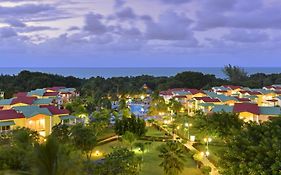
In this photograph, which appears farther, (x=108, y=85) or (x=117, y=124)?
(x=108, y=85)

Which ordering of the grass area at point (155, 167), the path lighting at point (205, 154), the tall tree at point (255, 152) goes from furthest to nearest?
the path lighting at point (205, 154) → the grass area at point (155, 167) → the tall tree at point (255, 152)

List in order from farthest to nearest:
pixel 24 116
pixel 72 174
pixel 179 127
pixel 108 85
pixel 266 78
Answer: pixel 266 78 → pixel 108 85 → pixel 179 127 → pixel 24 116 → pixel 72 174

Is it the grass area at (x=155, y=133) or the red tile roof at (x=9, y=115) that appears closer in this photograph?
the red tile roof at (x=9, y=115)

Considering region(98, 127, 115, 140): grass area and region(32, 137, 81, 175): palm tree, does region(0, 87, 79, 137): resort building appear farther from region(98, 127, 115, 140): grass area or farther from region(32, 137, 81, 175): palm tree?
region(32, 137, 81, 175): palm tree

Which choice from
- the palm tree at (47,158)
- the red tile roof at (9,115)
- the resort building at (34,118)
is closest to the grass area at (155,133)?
the resort building at (34,118)

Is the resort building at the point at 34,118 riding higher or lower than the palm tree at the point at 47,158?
lower

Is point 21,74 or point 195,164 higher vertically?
point 21,74

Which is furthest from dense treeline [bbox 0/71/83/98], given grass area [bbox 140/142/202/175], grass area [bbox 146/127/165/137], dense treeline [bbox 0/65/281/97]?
grass area [bbox 140/142/202/175]

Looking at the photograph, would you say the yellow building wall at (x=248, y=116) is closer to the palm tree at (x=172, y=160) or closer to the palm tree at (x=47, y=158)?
the palm tree at (x=172, y=160)

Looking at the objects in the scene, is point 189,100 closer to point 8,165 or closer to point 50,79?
point 50,79

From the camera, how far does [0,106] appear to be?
42.5 metres

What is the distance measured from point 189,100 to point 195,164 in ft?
103

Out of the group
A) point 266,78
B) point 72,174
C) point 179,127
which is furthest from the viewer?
point 266,78

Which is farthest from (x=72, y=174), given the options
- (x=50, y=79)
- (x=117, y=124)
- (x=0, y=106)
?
(x=50, y=79)
